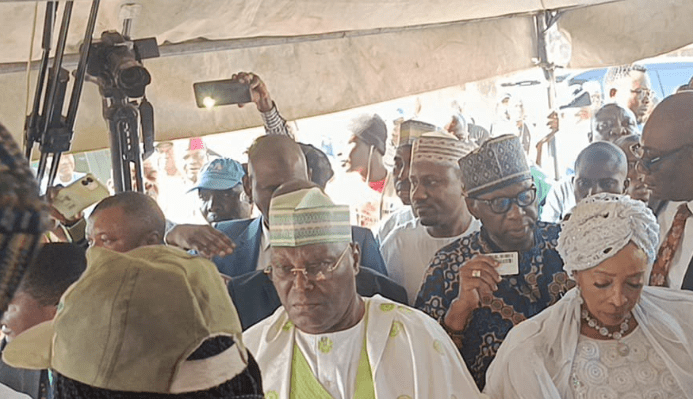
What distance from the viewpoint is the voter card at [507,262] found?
2731 millimetres

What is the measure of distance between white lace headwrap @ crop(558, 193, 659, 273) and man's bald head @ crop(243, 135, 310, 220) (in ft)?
3.21

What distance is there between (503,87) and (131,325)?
178 inches

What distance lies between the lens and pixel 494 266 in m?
2.73

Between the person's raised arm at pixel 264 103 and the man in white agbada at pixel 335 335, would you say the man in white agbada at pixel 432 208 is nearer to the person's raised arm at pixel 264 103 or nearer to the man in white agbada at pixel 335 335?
the person's raised arm at pixel 264 103

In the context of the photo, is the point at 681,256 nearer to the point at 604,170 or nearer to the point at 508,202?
the point at 508,202

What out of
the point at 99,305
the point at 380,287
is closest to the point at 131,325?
the point at 99,305

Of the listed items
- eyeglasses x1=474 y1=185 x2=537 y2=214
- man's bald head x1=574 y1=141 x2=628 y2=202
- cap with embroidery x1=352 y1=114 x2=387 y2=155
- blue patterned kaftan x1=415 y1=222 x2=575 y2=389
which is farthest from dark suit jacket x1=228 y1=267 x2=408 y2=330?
cap with embroidery x1=352 y1=114 x2=387 y2=155

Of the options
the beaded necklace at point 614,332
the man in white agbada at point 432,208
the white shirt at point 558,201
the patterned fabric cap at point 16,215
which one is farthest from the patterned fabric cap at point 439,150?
the patterned fabric cap at point 16,215

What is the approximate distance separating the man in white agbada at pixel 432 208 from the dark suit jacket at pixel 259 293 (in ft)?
0.82

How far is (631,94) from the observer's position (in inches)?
212

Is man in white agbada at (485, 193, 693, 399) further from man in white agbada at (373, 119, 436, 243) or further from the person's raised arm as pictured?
the person's raised arm

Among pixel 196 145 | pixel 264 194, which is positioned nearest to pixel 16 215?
pixel 264 194

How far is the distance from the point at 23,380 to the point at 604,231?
62.8 inches

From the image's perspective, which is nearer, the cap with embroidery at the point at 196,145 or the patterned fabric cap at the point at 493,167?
the patterned fabric cap at the point at 493,167
